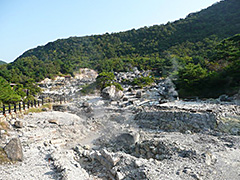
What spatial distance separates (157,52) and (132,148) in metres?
70.4

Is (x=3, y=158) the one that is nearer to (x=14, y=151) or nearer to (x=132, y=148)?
(x=14, y=151)

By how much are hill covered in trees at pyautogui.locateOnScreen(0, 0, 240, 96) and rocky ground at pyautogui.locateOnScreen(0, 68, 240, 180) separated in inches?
474

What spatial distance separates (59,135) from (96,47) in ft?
301

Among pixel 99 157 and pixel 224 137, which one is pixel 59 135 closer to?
pixel 99 157

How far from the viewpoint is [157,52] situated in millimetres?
74812

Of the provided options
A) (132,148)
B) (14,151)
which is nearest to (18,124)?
(14,151)

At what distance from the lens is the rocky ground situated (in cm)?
605

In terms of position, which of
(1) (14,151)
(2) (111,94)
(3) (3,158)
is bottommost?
(3) (3,158)

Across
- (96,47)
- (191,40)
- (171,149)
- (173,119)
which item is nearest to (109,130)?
(173,119)

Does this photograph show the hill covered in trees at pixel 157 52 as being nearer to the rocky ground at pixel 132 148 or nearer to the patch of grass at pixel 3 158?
the rocky ground at pixel 132 148

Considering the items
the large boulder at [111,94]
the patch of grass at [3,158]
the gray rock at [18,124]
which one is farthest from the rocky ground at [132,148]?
the large boulder at [111,94]

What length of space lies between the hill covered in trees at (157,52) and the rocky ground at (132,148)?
12046 millimetres

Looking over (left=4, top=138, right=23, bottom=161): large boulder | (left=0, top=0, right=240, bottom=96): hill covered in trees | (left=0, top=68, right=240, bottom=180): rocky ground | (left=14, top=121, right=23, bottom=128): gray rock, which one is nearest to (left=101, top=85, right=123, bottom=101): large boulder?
(left=0, top=0, right=240, bottom=96): hill covered in trees

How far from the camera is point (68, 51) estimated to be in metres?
99.5
